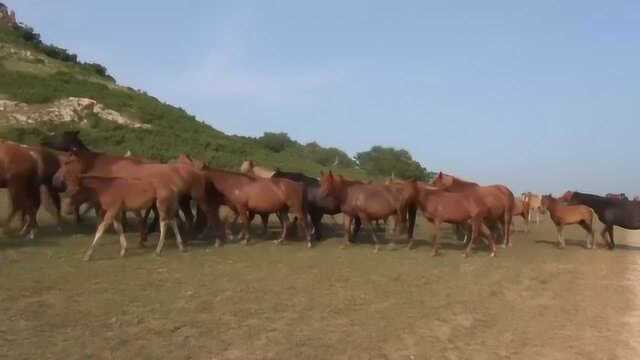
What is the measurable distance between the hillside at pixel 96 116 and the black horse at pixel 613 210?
A: 2073 centimetres

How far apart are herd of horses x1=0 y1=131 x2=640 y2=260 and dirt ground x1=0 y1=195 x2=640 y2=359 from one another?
84 centimetres

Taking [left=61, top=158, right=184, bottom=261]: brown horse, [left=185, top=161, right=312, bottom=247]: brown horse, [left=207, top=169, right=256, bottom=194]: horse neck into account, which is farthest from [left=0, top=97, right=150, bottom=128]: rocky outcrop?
[left=61, top=158, right=184, bottom=261]: brown horse

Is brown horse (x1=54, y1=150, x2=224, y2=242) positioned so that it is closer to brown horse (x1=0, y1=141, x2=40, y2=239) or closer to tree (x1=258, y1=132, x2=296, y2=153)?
brown horse (x1=0, y1=141, x2=40, y2=239)

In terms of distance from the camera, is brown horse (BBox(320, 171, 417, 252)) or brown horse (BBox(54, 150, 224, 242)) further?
brown horse (BBox(320, 171, 417, 252))

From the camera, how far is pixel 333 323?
29.4ft

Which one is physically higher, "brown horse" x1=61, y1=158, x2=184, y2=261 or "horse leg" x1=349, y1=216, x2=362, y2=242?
"brown horse" x1=61, y1=158, x2=184, y2=261

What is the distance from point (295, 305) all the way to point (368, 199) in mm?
7140

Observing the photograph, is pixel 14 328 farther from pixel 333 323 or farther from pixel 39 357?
pixel 333 323

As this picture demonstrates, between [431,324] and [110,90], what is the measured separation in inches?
1598

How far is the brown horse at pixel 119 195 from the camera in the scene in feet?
41.2

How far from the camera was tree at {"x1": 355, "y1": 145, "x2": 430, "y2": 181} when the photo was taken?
66.8 m

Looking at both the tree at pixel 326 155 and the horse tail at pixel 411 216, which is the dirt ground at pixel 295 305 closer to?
the horse tail at pixel 411 216

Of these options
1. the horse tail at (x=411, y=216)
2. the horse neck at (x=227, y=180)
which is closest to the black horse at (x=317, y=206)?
the horse tail at (x=411, y=216)

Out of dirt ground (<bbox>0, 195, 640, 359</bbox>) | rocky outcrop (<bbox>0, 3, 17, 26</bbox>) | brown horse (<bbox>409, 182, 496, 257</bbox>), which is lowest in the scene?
dirt ground (<bbox>0, 195, 640, 359</bbox>)
